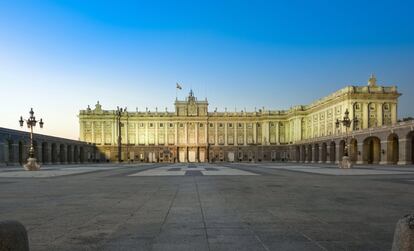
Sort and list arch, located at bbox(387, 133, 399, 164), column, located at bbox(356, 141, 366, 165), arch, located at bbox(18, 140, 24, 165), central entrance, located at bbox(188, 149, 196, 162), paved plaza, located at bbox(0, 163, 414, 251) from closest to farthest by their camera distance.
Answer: paved plaza, located at bbox(0, 163, 414, 251) → arch, located at bbox(387, 133, 399, 164) → column, located at bbox(356, 141, 366, 165) → arch, located at bbox(18, 140, 24, 165) → central entrance, located at bbox(188, 149, 196, 162)

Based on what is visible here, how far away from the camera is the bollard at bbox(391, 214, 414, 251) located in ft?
12.8

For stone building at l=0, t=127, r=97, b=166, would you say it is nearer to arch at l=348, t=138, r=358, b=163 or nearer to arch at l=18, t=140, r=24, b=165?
arch at l=18, t=140, r=24, b=165

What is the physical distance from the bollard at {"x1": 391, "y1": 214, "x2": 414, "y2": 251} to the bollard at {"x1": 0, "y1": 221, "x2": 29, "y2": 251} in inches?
156

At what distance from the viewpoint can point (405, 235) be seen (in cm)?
394

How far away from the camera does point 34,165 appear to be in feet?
144

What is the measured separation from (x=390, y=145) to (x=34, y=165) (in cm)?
5538

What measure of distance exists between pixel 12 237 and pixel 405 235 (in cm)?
401

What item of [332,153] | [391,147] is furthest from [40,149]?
[391,147]

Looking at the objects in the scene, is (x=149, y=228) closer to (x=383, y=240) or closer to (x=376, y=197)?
(x=383, y=240)

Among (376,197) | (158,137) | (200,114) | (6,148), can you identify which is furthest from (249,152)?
(376,197)

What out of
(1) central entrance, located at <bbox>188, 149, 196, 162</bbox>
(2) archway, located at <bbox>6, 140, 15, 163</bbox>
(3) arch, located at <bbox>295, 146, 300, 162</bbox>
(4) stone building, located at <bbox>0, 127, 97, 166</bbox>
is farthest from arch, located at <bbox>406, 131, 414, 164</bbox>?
(1) central entrance, located at <bbox>188, 149, 196, 162</bbox>

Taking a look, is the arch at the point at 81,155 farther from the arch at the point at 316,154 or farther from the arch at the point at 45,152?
the arch at the point at 316,154

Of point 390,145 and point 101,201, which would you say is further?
point 390,145

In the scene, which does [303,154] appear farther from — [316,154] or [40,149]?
[40,149]
